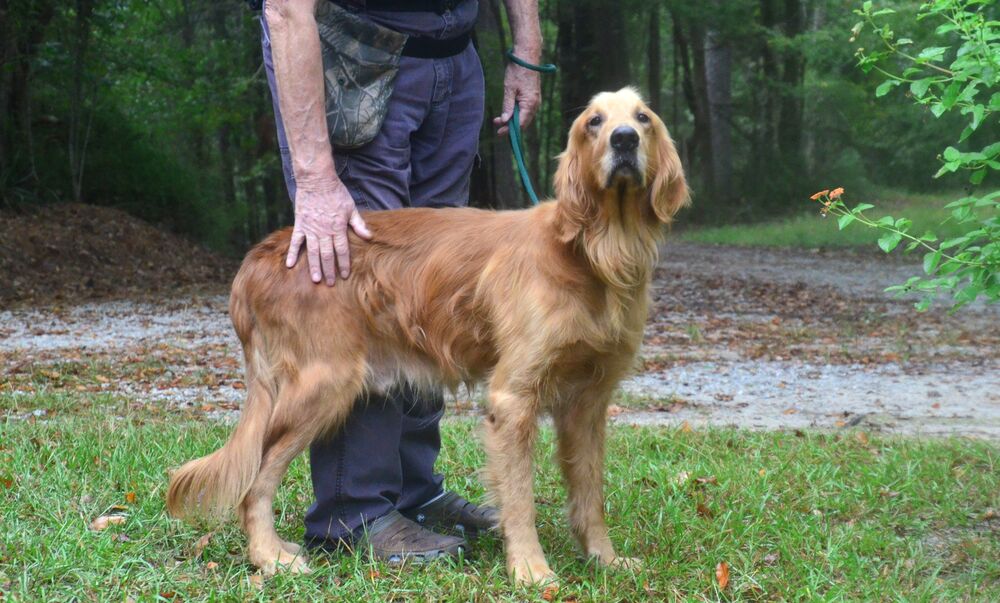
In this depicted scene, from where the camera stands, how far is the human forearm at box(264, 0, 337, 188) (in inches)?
120

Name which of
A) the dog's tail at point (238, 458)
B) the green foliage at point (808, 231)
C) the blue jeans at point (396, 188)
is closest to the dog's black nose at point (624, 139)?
the blue jeans at point (396, 188)

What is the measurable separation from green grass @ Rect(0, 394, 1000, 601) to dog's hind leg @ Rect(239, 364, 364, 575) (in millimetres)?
91

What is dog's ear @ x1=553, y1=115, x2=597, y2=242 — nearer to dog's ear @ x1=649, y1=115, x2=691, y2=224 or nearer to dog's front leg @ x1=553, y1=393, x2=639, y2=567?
dog's ear @ x1=649, y1=115, x2=691, y2=224

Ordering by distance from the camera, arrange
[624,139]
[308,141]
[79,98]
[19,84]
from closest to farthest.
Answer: [624,139], [308,141], [19,84], [79,98]

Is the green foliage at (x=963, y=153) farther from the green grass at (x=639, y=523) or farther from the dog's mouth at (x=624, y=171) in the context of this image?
the green grass at (x=639, y=523)

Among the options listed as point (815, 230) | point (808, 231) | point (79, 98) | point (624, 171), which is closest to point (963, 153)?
point (624, 171)

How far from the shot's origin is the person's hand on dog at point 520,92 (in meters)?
3.77

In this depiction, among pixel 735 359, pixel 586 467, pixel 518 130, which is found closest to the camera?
pixel 586 467

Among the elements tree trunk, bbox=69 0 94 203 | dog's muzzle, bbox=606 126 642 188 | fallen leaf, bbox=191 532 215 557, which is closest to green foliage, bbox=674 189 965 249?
tree trunk, bbox=69 0 94 203

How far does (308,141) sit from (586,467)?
4.52 feet

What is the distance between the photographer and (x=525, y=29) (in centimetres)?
379

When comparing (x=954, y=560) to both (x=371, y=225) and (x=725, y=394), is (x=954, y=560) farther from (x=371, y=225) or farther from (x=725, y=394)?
(x=725, y=394)

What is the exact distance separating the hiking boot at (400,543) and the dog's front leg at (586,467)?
0.41 metres

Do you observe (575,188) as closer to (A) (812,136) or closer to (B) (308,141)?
(B) (308,141)
